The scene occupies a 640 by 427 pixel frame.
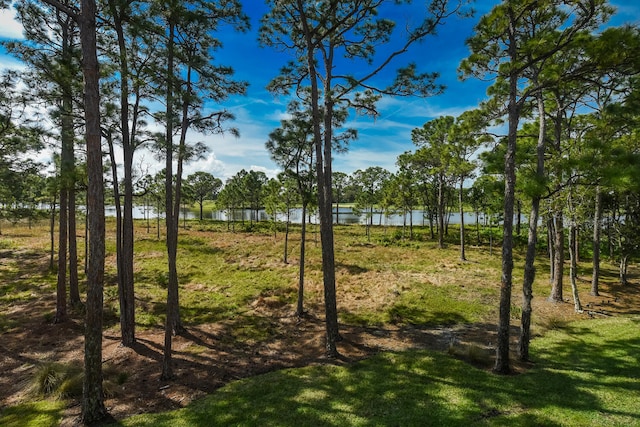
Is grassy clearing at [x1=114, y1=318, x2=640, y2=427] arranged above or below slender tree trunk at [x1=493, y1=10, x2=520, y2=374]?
A: below

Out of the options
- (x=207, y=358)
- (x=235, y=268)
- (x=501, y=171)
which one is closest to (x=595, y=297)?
(x=501, y=171)

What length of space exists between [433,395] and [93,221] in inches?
322

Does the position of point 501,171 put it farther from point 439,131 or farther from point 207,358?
point 439,131

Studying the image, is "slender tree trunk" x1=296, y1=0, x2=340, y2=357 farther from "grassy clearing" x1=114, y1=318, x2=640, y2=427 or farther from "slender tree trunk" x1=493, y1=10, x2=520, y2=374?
"slender tree trunk" x1=493, y1=10, x2=520, y2=374

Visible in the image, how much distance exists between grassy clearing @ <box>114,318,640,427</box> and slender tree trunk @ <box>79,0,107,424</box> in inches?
36.7

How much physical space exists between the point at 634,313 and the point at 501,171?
33.0 feet

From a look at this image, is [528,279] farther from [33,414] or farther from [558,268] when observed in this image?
[33,414]

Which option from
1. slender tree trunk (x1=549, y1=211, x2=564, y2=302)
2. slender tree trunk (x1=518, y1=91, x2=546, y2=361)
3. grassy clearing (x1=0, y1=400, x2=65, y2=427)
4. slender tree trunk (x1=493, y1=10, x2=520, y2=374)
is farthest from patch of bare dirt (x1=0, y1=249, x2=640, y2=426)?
slender tree trunk (x1=493, y1=10, x2=520, y2=374)

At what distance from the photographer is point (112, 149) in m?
10.1

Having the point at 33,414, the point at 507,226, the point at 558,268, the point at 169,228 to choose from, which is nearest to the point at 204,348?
the point at 33,414

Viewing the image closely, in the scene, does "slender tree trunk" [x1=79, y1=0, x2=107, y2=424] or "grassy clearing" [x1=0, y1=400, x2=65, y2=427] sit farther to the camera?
"grassy clearing" [x1=0, y1=400, x2=65, y2=427]

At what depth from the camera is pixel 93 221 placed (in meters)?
6.29

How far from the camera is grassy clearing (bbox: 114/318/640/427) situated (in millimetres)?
5734

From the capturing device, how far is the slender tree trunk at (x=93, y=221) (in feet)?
20.0
